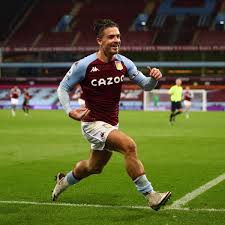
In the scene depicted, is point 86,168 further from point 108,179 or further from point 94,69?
point 108,179

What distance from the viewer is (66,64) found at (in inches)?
2279

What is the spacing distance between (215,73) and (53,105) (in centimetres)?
1536

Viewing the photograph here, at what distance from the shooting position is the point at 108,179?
11.2 m

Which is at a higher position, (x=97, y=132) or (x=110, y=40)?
(x=110, y=40)

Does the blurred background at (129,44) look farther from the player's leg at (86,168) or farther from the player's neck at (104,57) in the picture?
the player's neck at (104,57)

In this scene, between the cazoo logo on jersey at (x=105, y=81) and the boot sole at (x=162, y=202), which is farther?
the cazoo logo on jersey at (x=105, y=81)

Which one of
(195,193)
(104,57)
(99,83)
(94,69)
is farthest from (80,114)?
(195,193)

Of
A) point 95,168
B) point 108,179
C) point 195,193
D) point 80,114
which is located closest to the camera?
point 80,114

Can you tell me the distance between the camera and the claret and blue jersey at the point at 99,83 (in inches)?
312

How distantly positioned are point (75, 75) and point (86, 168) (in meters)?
1.31

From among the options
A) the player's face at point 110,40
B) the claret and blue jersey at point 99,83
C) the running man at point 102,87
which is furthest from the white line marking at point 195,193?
the player's face at point 110,40

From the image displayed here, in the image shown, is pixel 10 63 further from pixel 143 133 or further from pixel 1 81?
pixel 143 133

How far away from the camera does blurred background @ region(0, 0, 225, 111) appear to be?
180 ft

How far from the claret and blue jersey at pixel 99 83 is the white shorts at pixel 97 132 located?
9 centimetres
